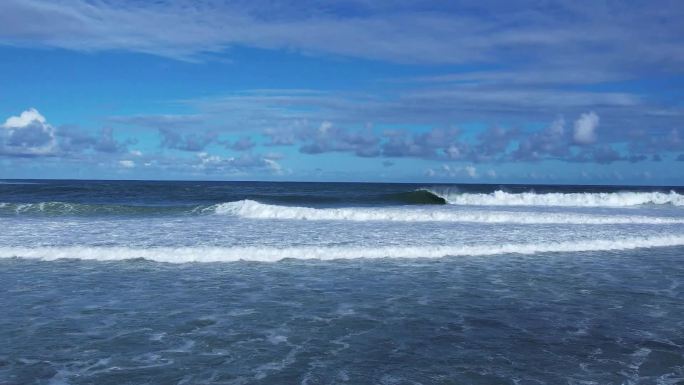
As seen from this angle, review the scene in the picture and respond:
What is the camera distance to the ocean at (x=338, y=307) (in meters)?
6.59

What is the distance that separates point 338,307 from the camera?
9531 millimetres

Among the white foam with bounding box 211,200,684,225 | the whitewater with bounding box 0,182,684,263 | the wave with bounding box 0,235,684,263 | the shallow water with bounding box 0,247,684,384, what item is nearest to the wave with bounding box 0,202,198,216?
the whitewater with bounding box 0,182,684,263

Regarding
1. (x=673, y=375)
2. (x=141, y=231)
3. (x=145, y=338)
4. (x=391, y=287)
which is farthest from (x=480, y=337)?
(x=141, y=231)

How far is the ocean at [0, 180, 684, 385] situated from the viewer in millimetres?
6594

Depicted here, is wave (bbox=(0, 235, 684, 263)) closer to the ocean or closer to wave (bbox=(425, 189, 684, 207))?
the ocean

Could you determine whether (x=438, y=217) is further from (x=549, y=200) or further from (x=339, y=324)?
(x=339, y=324)

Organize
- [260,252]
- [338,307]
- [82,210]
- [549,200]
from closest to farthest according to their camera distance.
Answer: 1. [338,307]
2. [260,252]
3. [82,210]
4. [549,200]

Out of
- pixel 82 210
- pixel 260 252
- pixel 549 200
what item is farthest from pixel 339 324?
pixel 549 200

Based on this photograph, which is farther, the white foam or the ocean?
the white foam

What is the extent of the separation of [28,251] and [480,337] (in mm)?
13081

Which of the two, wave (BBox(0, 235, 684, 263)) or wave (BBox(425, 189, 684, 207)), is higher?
wave (BBox(425, 189, 684, 207))

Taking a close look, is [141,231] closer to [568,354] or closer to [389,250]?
[389,250]

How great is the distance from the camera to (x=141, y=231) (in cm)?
1981

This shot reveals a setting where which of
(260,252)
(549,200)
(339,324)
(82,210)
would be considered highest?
(549,200)
